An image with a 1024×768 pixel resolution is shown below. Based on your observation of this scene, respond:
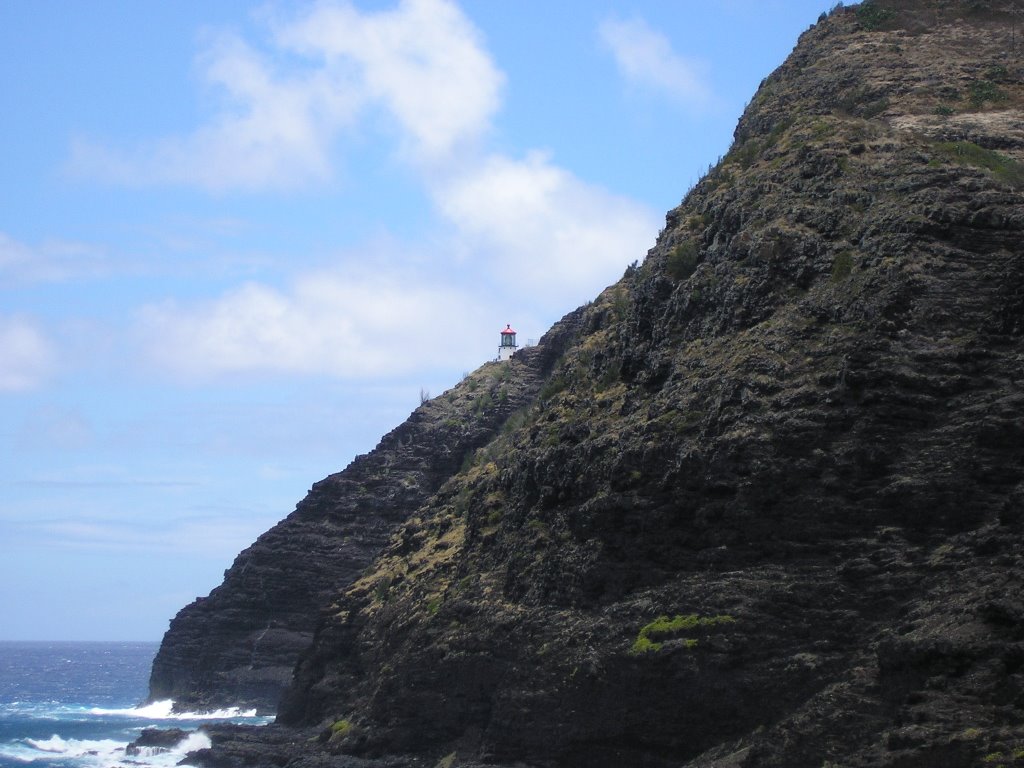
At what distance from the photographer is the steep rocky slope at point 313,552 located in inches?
3477

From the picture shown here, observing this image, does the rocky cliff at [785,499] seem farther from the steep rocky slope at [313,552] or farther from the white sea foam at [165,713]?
the steep rocky slope at [313,552]

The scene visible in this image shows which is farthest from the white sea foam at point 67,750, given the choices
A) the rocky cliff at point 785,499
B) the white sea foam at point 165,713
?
the rocky cliff at point 785,499

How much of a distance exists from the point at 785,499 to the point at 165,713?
69696 millimetres

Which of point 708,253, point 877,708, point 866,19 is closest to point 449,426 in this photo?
point 866,19

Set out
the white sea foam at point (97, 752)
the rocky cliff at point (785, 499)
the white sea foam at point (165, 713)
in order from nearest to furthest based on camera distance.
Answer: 1. the rocky cliff at point (785, 499)
2. the white sea foam at point (97, 752)
3. the white sea foam at point (165, 713)

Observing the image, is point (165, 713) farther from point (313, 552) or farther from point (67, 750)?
point (67, 750)

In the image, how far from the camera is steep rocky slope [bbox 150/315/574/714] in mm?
88312

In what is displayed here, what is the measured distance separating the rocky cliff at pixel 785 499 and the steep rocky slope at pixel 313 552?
36089mm

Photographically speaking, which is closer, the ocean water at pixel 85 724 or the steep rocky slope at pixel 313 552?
the ocean water at pixel 85 724

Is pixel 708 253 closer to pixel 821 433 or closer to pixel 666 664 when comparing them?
pixel 821 433

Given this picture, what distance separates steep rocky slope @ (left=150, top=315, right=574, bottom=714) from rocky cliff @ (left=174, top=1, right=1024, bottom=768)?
3609 cm

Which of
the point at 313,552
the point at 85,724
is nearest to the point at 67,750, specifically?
the point at 85,724

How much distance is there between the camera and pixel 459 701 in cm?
4488

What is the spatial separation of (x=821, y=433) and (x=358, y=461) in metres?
64.2
